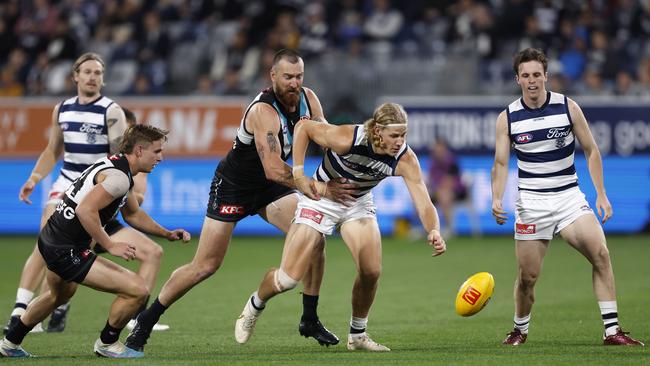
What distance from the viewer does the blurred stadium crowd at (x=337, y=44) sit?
22141mm

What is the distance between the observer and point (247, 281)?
15312 millimetres

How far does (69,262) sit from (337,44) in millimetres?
15962

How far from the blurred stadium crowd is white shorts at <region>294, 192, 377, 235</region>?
12673 mm

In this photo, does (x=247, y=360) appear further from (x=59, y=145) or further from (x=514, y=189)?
(x=514, y=189)

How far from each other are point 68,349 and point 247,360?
1.78 m

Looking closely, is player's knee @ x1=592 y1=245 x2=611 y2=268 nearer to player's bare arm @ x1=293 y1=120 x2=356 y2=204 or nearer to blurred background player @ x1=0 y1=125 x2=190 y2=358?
player's bare arm @ x1=293 y1=120 x2=356 y2=204

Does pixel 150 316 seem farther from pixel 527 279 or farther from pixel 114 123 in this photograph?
pixel 527 279

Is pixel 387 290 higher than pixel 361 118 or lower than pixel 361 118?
lower

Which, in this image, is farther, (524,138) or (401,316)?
(401,316)

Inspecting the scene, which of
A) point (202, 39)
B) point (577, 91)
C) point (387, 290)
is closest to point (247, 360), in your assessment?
point (387, 290)

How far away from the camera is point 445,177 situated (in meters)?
21.5

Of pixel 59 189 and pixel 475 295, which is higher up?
pixel 59 189

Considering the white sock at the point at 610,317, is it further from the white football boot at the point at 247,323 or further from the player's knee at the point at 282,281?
the white football boot at the point at 247,323

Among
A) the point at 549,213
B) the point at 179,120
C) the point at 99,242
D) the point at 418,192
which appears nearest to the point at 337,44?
the point at 179,120
